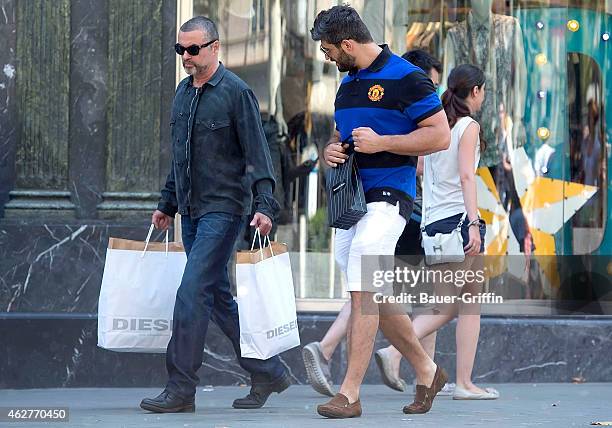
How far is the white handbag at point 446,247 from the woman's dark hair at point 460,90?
581 millimetres

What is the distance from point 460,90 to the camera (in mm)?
7734

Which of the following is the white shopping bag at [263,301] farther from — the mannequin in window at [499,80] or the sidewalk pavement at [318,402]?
the mannequin in window at [499,80]

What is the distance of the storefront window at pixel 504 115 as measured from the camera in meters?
9.69

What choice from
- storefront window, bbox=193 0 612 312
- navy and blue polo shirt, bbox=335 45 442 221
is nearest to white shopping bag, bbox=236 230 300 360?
navy and blue polo shirt, bbox=335 45 442 221

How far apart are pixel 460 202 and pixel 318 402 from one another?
52.7 inches

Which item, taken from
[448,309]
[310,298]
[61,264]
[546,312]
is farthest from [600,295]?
→ [61,264]

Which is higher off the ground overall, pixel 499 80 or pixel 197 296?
pixel 499 80

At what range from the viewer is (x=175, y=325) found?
674cm

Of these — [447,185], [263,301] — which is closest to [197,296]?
[263,301]

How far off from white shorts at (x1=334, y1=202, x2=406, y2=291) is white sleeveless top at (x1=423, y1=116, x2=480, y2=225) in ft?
3.50

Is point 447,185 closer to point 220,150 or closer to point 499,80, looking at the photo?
point 220,150

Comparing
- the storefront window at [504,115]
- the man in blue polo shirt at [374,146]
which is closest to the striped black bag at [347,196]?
the man in blue polo shirt at [374,146]

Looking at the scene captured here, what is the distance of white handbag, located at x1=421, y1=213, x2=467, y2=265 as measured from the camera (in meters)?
7.48

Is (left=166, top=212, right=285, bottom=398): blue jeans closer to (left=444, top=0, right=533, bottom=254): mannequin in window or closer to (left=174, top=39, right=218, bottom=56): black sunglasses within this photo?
(left=174, top=39, right=218, bottom=56): black sunglasses
